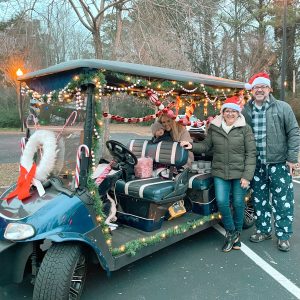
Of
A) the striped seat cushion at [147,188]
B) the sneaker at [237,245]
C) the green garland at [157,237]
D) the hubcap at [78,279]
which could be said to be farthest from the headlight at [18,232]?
the sneaker at [237,245]

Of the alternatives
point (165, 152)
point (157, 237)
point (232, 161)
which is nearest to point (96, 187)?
point (157, 237)

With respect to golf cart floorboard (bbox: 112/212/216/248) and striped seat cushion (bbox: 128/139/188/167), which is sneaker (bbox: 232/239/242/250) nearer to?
golf cart floorboard (bbox: 112/212/216/248)

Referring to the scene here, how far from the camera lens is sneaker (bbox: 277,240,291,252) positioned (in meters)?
4.02

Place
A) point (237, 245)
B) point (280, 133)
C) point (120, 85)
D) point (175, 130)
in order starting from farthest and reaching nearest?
point (175, 130) < point (237, 245) < point (280, 133) < point (120, 85)

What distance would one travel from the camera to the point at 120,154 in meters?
3.99

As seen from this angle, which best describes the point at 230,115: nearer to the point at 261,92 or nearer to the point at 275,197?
the point at 261,92

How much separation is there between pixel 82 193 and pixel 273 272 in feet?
6.85

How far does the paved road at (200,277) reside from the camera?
122 inches

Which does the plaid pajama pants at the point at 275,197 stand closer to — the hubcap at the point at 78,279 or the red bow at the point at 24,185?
the hubcap at the point at 78,279

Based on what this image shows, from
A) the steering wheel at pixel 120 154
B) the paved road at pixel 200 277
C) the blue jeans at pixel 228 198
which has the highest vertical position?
the steering wheel at pixel 120 154

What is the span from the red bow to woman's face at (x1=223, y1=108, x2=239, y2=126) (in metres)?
2.10

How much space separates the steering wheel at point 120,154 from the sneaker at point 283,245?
1915mm

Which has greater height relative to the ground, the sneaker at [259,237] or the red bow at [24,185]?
the red bow at [24,185]

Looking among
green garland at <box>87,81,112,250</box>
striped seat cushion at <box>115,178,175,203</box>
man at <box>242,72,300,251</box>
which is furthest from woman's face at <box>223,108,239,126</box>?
green garland at <box>87,81,112,250</box>
